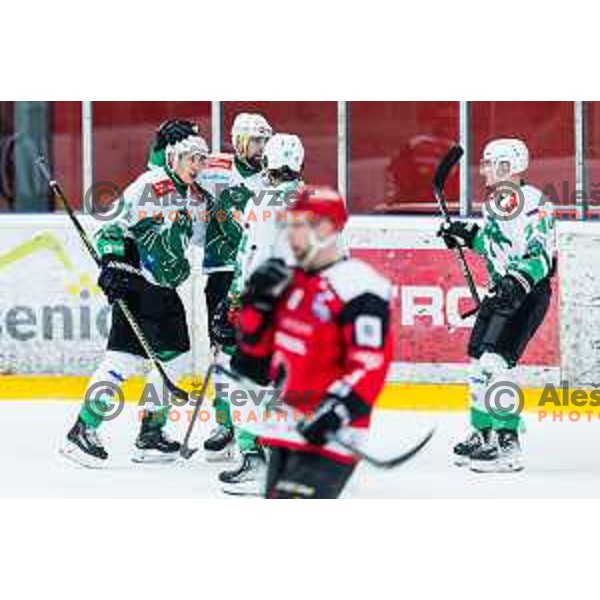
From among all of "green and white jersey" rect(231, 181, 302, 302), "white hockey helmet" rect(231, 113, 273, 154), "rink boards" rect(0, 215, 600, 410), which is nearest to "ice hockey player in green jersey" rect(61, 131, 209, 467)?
"white hockey helmet" rect(231, 113, 273, 154)

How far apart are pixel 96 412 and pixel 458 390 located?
6.50 ft

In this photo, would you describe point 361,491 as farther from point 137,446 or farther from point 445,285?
point 445,285

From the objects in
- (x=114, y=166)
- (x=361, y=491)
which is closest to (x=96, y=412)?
(x=361, y=491)

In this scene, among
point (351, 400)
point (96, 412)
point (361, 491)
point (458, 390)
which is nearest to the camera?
point (351, 400)

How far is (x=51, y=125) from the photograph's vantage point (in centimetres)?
854

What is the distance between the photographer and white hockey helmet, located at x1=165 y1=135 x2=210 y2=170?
6.43 m

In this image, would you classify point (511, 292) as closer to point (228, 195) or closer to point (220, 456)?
point (228, 195)

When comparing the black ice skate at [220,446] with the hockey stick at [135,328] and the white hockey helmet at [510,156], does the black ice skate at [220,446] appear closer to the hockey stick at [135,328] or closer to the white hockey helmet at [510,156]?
the hockey stick at [135,328]

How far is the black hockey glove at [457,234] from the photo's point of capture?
21.5 ft

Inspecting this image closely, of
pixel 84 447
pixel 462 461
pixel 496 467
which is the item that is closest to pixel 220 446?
pixel 84 447

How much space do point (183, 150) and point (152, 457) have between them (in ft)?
3.80

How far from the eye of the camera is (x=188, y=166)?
645 centimetres

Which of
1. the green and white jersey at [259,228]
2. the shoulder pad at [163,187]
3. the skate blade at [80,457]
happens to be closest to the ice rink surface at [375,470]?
the skate blade at [80,457]

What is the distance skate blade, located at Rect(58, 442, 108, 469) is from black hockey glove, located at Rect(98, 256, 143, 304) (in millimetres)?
618
